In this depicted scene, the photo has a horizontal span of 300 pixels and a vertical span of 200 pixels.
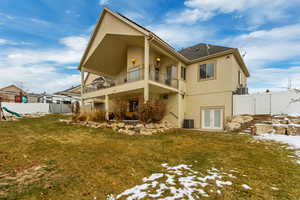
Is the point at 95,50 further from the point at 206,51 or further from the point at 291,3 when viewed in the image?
the point at 291,3

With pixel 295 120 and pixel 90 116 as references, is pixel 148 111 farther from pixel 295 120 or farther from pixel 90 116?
pixel 295 120

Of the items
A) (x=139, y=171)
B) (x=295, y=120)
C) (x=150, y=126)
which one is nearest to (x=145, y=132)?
(x=150, y=126)

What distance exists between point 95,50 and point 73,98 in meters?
14.1

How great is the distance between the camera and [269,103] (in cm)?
948

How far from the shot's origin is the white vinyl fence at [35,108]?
15719mm

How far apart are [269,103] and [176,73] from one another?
23.8 feet

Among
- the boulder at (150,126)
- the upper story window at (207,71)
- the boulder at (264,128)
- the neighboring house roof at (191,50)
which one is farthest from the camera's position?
the upper story window at (207,71)

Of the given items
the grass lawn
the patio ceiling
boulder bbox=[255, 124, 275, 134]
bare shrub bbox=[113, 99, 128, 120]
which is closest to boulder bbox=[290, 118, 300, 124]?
boulder bbox=[255, 124, 275, 134]

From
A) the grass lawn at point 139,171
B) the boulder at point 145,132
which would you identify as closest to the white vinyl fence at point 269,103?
the grass lawn at point 139,171

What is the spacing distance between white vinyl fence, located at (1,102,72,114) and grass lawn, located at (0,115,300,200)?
15130 mm

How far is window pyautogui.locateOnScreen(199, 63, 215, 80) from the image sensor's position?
11109mm

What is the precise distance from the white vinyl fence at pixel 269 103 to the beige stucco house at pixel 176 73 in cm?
77

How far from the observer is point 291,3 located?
8297mm

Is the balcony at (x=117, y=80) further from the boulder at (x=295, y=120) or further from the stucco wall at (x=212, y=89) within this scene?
the boulder at (x=295, y=120)
